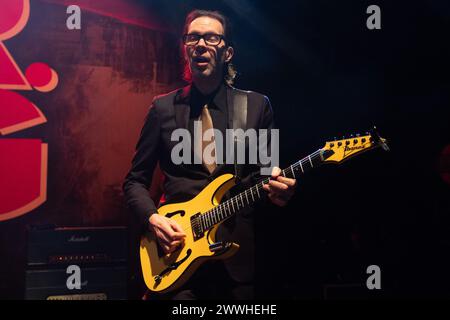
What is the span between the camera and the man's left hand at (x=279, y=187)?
6.64ft

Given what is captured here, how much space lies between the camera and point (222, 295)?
2.11 m

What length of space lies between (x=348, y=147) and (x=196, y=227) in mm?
795

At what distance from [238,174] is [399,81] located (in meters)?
1.51

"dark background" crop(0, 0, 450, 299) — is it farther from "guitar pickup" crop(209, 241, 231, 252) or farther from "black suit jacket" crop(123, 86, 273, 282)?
"guitar pickup" crop(209, 241, 231, 252)

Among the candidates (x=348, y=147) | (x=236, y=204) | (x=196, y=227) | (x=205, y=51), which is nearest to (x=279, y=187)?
(x=236, y=204)

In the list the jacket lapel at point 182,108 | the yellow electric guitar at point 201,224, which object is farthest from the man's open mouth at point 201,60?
the yellow electric guitar at point 201,224

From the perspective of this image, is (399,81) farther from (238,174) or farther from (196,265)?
(196,265)

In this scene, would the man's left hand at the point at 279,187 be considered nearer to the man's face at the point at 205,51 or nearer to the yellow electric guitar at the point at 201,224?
the yellow electric guitar at the point at 201,224

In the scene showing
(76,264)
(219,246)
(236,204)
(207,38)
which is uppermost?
(207,38)

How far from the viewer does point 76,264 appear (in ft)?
8.23

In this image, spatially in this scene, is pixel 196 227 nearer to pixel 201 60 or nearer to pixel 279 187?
pixel 279 187

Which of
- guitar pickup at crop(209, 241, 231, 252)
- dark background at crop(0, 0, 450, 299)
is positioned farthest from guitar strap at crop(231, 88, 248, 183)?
dark background at crop(0, 0, 450, 299)

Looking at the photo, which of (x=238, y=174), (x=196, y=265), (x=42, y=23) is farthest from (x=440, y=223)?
(x=42, y=23)

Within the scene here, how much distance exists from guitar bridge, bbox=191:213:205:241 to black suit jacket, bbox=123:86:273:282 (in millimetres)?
87
